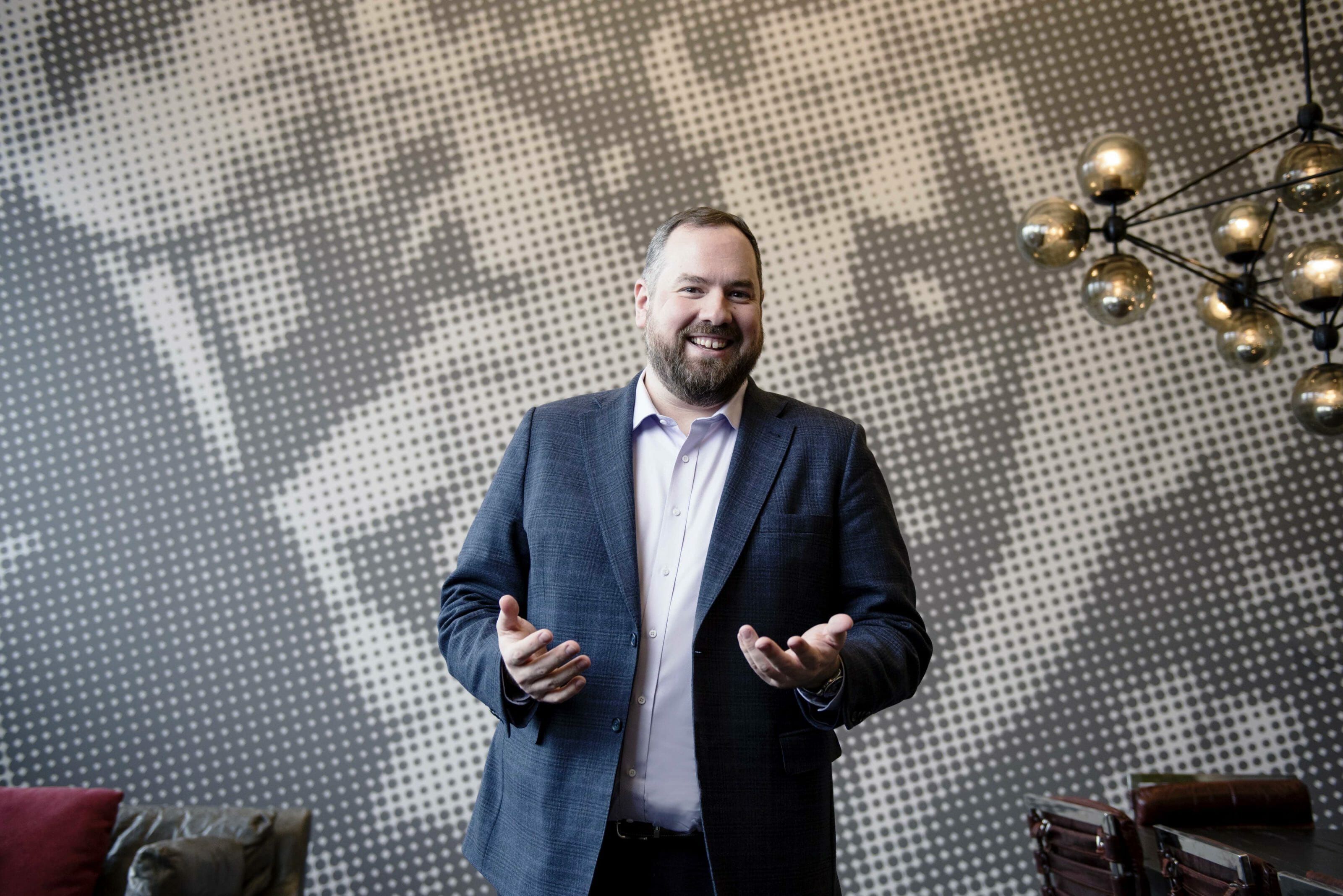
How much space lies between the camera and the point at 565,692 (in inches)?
70.8

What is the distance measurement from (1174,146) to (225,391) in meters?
4.77

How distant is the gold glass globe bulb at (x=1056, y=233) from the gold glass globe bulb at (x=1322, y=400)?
0.81 metres

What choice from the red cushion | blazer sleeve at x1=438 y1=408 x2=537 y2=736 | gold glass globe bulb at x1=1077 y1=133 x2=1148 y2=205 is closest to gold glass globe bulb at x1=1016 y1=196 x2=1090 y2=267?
gold glass globe bulb at x1=1077 y1=133 x2=1148 y2=205

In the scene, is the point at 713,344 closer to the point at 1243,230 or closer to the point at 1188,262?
the point at 1188,262

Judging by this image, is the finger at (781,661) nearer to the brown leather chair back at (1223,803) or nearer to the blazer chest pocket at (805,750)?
the blazer chest pocket at (805,750)

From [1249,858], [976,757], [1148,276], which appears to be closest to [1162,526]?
[976,757]

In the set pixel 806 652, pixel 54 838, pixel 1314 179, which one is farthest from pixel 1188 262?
pixel 54 838

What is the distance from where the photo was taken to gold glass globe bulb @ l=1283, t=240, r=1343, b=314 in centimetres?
323

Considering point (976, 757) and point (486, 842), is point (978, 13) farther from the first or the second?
point (486, 842)

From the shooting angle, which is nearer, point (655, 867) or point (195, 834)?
point (655, 867)

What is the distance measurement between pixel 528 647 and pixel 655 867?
50cm

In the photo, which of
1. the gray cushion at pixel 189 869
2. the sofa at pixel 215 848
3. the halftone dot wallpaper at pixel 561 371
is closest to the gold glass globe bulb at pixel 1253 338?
the halftone dot wallpaper at pixel 561 371

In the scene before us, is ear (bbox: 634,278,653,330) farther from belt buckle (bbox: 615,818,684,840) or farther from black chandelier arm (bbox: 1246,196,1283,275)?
black chandelier arm (bbox: 1246,196,1283,275)

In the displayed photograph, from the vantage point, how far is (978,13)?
5172 millimetres
